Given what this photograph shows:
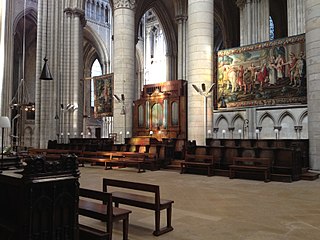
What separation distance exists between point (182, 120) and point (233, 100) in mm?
3631

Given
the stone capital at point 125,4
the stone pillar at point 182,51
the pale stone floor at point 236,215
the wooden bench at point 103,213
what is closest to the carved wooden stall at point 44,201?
the wooden bench at point 103,213

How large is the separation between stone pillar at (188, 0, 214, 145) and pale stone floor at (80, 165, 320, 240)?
19.3 ft

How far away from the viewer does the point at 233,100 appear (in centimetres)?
1520

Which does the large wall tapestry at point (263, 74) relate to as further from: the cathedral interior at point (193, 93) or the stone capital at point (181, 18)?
the stone capital at point (181, 18)

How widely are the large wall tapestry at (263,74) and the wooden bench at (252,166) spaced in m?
5.26

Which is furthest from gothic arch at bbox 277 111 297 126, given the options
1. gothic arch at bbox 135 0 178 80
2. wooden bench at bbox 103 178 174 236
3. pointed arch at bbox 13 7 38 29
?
pointed arch at bbox 13 7 38 29

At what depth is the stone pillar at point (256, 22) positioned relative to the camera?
18625 mm

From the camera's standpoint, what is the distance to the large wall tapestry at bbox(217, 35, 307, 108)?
13.3 metres

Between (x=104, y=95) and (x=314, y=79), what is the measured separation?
574 inches

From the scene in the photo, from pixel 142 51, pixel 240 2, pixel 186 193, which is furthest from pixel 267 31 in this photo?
pixel 142 51

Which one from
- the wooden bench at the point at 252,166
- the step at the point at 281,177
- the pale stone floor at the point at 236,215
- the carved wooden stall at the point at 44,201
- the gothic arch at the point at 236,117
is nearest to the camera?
the carved wooden stall at the point at 44,201

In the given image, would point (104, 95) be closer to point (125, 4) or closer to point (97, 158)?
point (125, 4)

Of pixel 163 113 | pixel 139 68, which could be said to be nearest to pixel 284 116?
pixel 163 113

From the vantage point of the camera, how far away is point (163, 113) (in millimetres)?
18656
